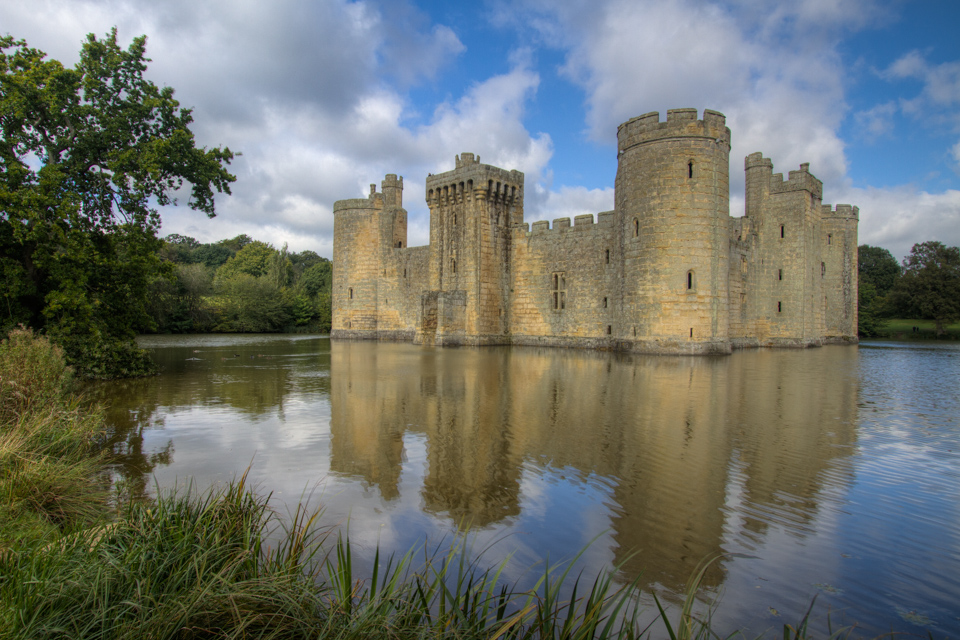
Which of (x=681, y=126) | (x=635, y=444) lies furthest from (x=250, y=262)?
(x=635, y=444)

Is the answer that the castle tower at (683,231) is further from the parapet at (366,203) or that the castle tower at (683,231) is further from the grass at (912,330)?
the grass at (912,330)

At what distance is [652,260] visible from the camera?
776 inches

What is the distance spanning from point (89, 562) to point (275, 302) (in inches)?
1855

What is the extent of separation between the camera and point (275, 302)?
46.7 meters

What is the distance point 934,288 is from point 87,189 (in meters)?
50.2

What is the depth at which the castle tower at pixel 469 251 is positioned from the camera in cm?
2566

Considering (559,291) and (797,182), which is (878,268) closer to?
(797,182)

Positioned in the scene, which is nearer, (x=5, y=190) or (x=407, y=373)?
(x=5, y=190)

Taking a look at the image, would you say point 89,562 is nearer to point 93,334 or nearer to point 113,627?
point 113,627

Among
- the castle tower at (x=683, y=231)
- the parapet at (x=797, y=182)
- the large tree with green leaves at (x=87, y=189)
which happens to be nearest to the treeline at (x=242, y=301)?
the large tree with green leaves at (x=87, y=189)

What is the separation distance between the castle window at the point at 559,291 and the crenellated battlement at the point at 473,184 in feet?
15.4

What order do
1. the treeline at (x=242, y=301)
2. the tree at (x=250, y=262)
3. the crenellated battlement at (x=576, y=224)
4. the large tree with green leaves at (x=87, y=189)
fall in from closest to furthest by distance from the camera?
the large tree with green leaves at (x=87, y=189) < the crenellated battlement at (x=576, y=224) < the treeline at (x=242, y=301) < the tree at (x=250, y=262)

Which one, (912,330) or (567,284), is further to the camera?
(912,330)

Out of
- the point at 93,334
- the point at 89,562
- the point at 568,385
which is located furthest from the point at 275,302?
the point at 89,562
